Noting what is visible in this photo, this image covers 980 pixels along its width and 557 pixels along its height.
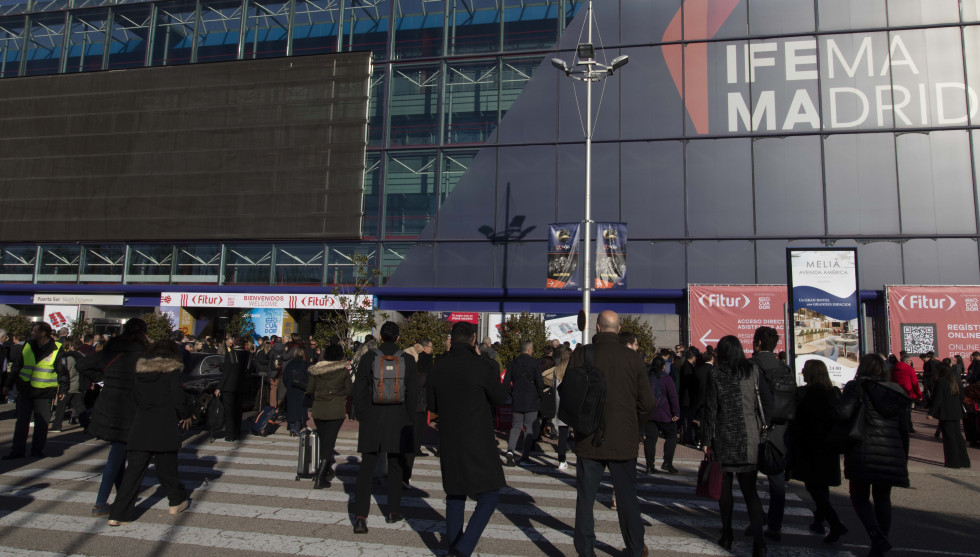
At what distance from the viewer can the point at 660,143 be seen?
1173 inches

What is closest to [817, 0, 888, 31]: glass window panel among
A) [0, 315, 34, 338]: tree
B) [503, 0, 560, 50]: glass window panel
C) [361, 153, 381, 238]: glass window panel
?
[503, 0, 560, 50]: glass window panel

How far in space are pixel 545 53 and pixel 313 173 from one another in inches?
502

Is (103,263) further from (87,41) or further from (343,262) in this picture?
(87,41)

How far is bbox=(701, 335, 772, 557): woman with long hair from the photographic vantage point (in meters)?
5.59

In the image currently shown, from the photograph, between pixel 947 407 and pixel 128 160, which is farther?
pixel 128 160

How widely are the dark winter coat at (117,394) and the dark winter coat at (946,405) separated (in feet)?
39.3

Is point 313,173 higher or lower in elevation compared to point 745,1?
lower

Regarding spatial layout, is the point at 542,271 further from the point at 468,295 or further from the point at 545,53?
the point at 545,53

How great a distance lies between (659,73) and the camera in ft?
99.4

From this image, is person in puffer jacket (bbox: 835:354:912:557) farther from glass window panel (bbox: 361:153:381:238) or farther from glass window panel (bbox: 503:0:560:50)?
glass window panel (bbox: 503:0:560:50)

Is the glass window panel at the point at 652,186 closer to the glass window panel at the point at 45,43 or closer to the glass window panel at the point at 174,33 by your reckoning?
the glass window panel at the point at 174,33

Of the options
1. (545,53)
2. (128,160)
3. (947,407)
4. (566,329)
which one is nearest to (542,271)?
(566,329)

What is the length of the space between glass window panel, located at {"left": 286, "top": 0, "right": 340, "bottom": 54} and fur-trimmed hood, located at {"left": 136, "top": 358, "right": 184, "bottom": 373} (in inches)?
1237

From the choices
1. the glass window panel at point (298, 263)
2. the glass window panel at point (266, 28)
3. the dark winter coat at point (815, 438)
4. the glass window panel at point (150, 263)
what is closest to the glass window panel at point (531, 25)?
the glass window panel at point (266, 28)
